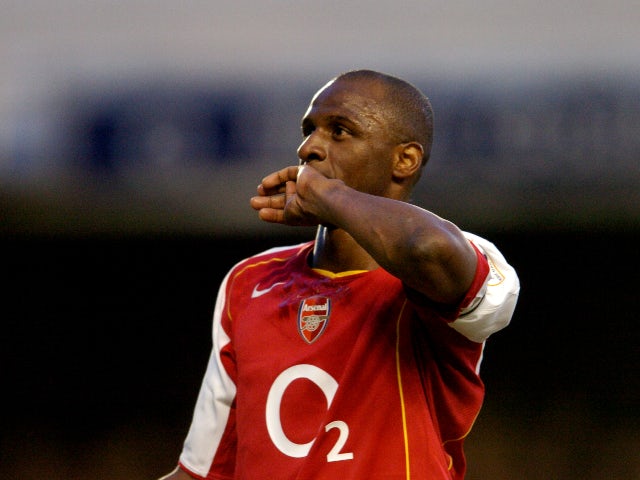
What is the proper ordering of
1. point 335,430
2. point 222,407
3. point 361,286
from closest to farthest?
1. point 335,430
2. point 361,286
3. point 222,407

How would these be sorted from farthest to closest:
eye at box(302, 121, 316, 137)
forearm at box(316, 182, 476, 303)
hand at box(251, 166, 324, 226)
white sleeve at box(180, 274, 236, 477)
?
white sleeve at box(180, 274, 236, 477) < eye at box(302, 121, 316, 137) < hand at box(251, 166, 324, 226) < forearm at box(316, 182, 476, 303)

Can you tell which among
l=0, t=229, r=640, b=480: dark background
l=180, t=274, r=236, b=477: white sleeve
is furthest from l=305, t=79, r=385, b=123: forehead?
l=0, t=229, r=640, b=480: dark background

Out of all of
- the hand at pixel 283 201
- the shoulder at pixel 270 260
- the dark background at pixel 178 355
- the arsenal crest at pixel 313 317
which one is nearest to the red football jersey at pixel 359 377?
the arsenal crest at pixel 313 317

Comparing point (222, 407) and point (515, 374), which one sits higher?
point (222, 407)

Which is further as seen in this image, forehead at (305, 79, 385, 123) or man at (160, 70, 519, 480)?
forehead at (305, 79, 385, 123)

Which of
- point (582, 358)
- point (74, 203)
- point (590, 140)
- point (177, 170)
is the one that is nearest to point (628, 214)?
point (590, 140)

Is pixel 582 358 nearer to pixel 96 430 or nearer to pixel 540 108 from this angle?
pixel 540 108

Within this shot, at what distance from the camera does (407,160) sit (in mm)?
2150

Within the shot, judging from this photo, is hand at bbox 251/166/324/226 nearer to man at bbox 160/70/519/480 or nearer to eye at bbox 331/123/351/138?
man at bbox 160/70/519/480

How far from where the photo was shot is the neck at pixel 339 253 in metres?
2.13

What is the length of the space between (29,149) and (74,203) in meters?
0.48

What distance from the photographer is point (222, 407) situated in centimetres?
230

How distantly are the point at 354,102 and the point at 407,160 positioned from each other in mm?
184

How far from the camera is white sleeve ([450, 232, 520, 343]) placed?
5.60 feet
